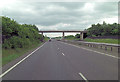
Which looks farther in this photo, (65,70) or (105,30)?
(105,30)

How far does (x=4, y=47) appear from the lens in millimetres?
21016

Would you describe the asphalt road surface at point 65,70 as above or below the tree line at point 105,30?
below

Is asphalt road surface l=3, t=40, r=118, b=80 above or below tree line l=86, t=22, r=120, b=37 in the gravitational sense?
below

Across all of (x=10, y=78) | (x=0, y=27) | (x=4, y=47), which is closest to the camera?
(x=10, y=78)

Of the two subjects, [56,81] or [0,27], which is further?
[0,27]

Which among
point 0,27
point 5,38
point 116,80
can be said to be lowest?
point 116,80

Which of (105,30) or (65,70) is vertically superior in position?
(105,30)

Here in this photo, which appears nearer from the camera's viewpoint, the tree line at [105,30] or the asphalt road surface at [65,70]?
the asphalt road surface at [65,70]

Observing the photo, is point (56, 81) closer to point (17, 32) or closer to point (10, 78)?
point (10, 78)

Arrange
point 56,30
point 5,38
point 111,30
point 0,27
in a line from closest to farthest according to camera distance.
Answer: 1. point 0,27
2. point 5,38
3. point 111,30
4. point 56,30

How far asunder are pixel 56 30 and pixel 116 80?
94057 mm

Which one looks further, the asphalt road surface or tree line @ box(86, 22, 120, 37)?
tree line @ box(86, 22, 120, 37)

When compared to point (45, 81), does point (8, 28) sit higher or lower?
higher

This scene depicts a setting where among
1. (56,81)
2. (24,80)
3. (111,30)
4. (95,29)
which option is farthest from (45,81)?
(95,29)
